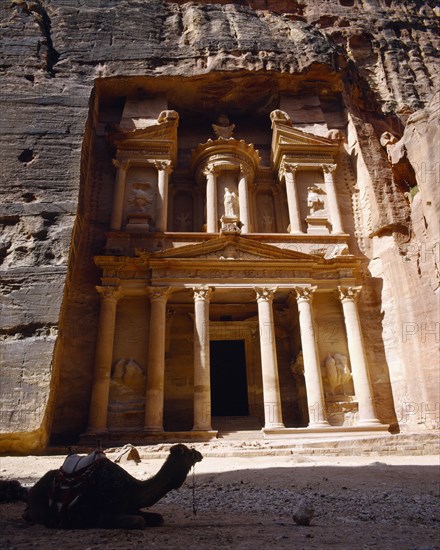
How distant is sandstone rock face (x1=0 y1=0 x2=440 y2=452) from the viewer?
11484 millimetres

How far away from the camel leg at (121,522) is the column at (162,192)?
41.1ft

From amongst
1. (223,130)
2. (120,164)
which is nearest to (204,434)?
(120,164)

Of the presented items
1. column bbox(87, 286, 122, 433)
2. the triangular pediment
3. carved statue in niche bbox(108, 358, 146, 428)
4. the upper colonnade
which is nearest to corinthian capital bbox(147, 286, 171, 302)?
column bbox(87, 286, 122, 433)

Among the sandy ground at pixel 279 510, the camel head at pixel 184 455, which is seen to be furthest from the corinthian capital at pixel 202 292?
the camel head at pixel 184 455

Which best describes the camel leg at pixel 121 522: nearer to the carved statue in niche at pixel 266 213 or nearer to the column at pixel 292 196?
the column at pixel 292 196

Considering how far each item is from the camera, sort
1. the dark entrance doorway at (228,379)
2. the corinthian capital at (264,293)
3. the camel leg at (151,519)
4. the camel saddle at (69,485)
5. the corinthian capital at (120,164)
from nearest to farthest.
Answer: the camel saddle at (69,485) → the camel leg at (151,519) → the corinthian capital at (264,293) → the dark entrance doorway at (228,379) → the corinthian capital at (120,164)

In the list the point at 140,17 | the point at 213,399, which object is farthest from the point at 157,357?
the point at 140,17

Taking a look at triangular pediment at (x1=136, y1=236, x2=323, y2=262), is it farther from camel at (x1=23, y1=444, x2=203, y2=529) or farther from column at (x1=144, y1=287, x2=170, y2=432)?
camel at (x1=23, y1=444, x2=203, y2=529)

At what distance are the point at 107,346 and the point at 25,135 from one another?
316 inches

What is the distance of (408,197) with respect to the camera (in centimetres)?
1566

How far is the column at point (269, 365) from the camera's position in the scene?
12.4m

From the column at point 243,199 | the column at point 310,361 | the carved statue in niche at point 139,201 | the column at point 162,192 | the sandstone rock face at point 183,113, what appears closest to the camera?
the sandstone rock face at point 183,113

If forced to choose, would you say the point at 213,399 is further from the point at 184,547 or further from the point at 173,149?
the point at 184,547

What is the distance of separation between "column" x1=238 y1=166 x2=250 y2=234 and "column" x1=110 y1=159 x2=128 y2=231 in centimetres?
489
